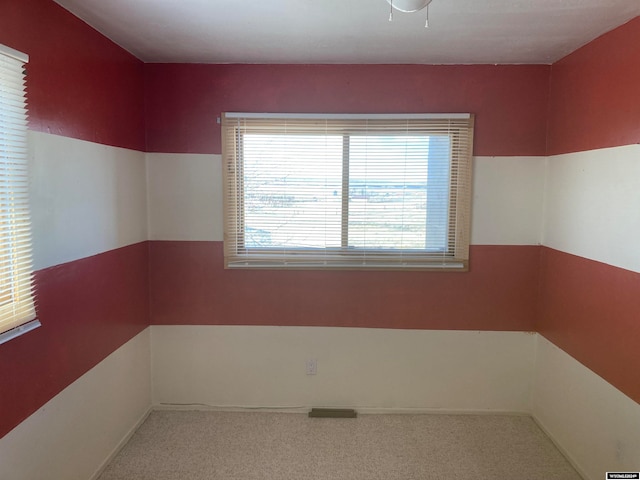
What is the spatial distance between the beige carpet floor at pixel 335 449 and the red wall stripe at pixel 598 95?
1.87m

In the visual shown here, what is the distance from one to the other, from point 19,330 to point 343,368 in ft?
6.23

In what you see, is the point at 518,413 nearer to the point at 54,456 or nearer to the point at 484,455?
the point at 484,455

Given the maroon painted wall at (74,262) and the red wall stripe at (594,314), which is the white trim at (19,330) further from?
the red wall stripe at (594,314)

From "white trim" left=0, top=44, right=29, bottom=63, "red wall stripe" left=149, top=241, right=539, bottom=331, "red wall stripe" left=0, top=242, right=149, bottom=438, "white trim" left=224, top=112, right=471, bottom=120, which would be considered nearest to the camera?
"white trim" left=0, top=44, right=29, bottom=63

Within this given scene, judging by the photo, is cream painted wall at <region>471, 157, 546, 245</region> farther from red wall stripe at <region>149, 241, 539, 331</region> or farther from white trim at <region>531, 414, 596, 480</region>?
white trim at <region>531, 414, 596, 480</region>

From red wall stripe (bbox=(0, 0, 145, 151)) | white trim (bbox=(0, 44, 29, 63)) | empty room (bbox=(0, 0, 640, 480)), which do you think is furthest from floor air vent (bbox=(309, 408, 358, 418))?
white trim (bbox=(0, 44, 29, 63))

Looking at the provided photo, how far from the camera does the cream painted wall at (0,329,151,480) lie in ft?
5.14

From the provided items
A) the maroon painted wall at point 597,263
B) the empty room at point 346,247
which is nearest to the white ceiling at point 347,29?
the empty room at point 346,247

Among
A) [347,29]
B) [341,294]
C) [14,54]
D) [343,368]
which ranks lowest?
[343,368]

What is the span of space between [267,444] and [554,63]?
309 centimetres

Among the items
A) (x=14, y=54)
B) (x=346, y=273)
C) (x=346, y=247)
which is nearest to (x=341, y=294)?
(x=346, y=273)

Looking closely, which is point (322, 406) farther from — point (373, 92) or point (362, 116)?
point (373, 92)

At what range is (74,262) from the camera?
187 cm

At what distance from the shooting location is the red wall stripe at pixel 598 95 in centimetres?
180
